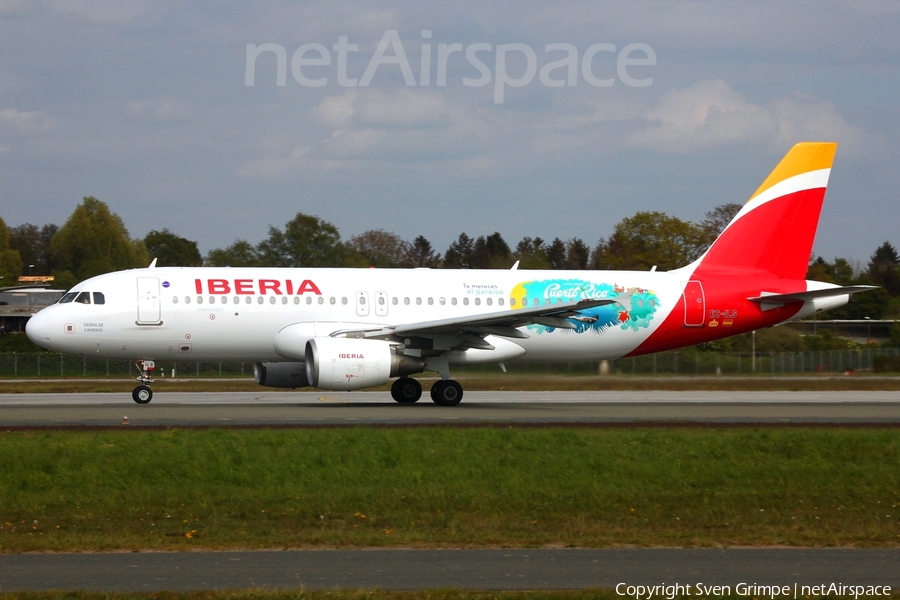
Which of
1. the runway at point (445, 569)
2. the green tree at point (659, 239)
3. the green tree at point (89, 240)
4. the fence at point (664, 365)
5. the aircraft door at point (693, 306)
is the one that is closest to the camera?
the runway at point (445, 569)

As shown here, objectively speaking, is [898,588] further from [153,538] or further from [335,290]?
[335,290]

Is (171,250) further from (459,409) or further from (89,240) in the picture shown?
(459,409)

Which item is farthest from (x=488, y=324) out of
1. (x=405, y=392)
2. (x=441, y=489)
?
(x=441, y=489)

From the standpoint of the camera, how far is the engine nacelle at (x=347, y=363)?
23500 millimetres

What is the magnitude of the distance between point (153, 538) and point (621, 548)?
4.44 metres

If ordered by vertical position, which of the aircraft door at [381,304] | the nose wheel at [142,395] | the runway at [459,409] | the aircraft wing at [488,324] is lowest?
the runway at [459,409]

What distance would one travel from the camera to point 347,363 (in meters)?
23.6

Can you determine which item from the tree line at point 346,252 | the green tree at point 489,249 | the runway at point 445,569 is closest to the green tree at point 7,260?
the tree line at point 346,252

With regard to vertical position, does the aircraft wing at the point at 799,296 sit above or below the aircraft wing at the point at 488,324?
above

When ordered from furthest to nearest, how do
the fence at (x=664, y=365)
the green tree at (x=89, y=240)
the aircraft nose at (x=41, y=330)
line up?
the green tree at (x=89, y=240) < the fence at (x=664, y=365) < the aircraft nose at (x=41, y=330)

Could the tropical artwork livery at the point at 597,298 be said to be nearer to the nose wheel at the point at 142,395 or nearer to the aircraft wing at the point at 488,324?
the aircraft wing at the point at 488,324

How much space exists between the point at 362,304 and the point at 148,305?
5158 millimetres

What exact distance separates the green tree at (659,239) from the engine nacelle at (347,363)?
2151 inches

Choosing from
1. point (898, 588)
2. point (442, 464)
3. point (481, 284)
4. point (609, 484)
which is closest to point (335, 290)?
point (481, 284)
